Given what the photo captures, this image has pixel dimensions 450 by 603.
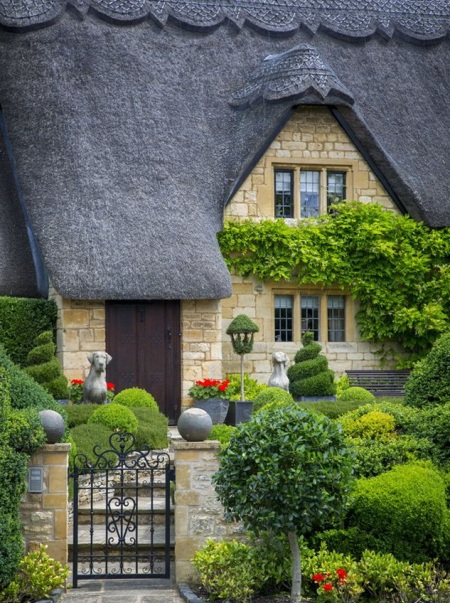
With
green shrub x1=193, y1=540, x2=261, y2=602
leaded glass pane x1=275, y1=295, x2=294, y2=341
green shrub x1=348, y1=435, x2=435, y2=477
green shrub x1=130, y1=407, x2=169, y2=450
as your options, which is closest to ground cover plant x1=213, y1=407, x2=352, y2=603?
green shrub x1=193, y1=540, x2=261, y2=602

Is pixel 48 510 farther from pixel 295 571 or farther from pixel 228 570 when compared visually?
pixel 295 571

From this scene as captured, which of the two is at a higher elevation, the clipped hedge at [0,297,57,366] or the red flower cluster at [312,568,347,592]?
the clipped hedge at [0,297,57,366]

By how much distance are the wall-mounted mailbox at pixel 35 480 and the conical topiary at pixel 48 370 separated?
7.53 metres

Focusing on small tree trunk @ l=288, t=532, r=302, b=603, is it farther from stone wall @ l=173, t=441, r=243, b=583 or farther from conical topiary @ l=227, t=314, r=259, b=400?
conical topiary @ l=227, t=314, r=259, b=400

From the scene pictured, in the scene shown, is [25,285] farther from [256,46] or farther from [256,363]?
[256,46]

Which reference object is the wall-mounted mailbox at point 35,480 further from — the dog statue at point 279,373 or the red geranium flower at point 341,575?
the dog statue at point 279,373

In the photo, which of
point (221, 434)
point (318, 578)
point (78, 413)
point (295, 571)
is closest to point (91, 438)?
point (221, 434)

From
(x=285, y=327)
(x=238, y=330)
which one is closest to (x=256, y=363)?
(x=285, y=327)

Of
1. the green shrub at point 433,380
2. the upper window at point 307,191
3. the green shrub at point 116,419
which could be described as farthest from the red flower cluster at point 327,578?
the upper window at point 307,191

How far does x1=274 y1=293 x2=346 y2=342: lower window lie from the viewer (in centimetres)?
2258

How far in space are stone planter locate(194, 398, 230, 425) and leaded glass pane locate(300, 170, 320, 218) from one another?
4790mm

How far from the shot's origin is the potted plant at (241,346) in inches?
747

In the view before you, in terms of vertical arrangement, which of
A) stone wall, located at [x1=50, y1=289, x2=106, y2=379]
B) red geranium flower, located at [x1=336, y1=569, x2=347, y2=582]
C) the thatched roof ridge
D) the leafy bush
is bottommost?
the leafy bush

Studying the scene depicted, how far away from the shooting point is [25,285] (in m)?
21.5
